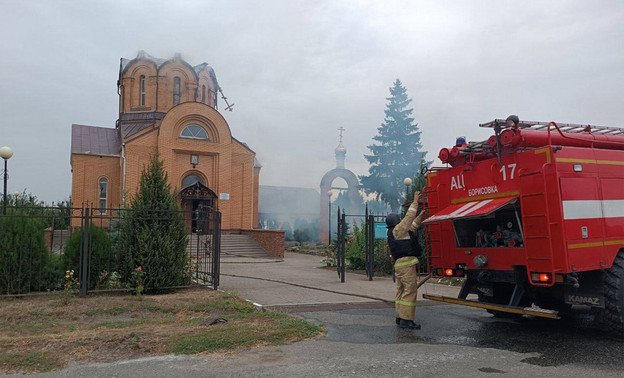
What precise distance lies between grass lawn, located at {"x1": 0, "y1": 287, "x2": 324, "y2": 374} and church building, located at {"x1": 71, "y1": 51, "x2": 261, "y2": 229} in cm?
2156

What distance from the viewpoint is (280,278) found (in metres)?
13.3

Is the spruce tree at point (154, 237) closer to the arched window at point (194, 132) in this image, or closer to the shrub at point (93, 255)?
the shrub at point (93, 255)

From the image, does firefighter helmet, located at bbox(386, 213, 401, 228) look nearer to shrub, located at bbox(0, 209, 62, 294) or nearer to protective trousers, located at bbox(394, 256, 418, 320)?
protective trousers, located at bbox(394, 256, 418, 320)

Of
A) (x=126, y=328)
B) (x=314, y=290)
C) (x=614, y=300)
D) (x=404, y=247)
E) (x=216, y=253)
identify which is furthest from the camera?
(x=314, y=290)

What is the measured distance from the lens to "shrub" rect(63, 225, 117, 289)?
919 centimetres

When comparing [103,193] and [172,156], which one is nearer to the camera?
[172,156]

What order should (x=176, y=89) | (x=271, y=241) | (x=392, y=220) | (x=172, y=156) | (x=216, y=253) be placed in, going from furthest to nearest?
(x=176, y=89) → (x=172, y=156) → (x=271, y=241) → (x=216, y=253) → (x=392, y=220)

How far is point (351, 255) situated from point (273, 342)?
10219mm

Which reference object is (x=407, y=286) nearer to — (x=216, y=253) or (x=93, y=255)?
(x=216, y=253)

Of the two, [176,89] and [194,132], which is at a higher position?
[176,89]

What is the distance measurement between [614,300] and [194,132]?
28513mm

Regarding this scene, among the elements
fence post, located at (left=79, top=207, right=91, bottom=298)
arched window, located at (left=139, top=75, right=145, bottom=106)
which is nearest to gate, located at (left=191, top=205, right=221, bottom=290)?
fence post, located at (left=79, top=207, right=91, bottom=298)

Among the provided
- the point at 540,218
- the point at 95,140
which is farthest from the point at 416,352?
the point at 95,140

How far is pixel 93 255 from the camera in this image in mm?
9227
